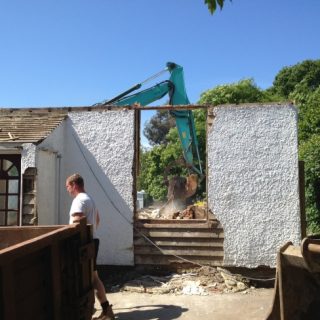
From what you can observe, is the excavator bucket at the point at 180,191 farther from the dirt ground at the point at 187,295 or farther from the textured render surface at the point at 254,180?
the textured render surface at the point at 254,180

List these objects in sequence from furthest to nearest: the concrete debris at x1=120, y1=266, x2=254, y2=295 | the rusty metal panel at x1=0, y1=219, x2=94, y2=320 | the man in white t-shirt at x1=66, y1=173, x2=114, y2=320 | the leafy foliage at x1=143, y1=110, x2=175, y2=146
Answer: the leafy foliage at x1=143, y1=110, x2=175, y2=146 → the concrete debris at x1=120, y1=266, x2=254, y2=295 → the man in white t-shirt at x1=66, y1=173, x2=114, y2=320 → the rusty metal panel at x1=0, y1=219, x2=94, y2=320

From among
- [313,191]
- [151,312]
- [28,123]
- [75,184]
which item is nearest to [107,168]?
[28,123]

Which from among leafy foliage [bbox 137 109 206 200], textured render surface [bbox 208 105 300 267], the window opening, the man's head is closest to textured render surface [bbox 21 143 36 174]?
the window opening

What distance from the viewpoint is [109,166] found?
8.46 m

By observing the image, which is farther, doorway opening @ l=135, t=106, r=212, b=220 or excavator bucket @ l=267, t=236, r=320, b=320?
doorway opening @ l=135, t=106, r=212, b=220

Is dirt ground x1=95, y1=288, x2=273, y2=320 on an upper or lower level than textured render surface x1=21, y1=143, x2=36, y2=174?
lower

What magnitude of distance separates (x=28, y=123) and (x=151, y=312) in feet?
14.4

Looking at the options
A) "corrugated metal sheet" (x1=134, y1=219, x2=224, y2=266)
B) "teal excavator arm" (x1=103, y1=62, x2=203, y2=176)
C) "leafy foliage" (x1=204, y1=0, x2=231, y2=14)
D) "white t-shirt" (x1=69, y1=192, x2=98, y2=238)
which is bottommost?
"corrugated metal sheet" (x1=134, y1=219, x2=224, y2=266)

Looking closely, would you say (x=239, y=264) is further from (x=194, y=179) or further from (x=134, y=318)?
(x=194, y=179)

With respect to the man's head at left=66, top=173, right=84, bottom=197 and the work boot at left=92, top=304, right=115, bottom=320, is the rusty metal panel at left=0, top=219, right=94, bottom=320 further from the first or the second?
the work boot at left=92, top=304, right=115, bottom=320

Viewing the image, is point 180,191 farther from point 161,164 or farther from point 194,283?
point 161,164

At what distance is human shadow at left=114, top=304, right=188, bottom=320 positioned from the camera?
6.29 metres

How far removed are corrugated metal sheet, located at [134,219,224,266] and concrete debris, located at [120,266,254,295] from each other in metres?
0.22

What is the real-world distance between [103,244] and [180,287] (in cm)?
174
